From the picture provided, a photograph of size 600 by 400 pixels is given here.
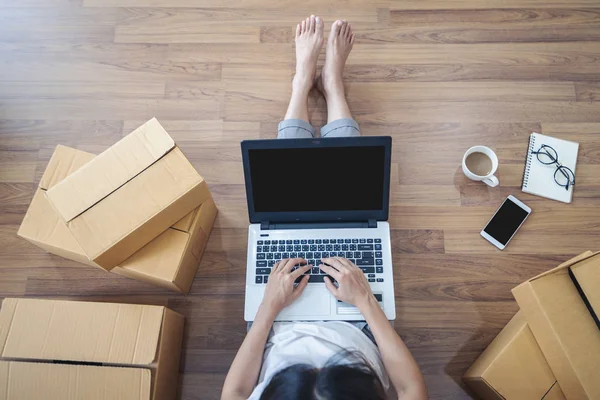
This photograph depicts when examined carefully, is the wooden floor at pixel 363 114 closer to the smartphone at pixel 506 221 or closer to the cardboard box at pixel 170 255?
the smartphone at pixel 506 221

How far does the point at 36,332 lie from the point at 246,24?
123cm

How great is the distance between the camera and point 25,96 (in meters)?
1.57

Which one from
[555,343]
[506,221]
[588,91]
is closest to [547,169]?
[506,221]

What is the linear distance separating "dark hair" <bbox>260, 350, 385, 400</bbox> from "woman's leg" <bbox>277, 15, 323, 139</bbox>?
0.79 meters

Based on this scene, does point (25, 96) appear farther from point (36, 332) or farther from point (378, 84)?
point (378, 84)

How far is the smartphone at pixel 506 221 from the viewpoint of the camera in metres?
1.40

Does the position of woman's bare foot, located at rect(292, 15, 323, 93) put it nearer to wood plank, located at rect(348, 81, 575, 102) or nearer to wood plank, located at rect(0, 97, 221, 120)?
wood plank, located at rect(348, 81, 575, 102)

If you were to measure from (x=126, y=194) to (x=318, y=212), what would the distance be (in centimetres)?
49

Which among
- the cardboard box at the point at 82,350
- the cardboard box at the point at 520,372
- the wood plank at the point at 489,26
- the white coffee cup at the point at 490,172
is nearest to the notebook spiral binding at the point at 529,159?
the white coffee cup at the point at 490,172

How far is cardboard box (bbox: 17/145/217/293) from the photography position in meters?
1.16

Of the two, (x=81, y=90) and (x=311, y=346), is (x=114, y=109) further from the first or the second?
(x=311, y=346)

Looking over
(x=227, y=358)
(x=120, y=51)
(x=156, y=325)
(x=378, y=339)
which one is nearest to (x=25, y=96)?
(x=120, y=51)

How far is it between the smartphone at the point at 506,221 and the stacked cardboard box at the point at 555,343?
0.35 meters

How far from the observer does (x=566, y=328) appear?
100cm
